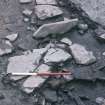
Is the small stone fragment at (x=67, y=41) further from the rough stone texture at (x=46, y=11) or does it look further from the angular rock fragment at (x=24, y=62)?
the rough stone texture at (x=46, y=11)

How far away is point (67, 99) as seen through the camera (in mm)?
3695

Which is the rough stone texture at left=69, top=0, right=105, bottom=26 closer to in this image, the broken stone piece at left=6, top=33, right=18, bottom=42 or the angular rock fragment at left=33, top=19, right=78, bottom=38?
the angular rock fragment at left=33, top=19, right=78, bottom=38

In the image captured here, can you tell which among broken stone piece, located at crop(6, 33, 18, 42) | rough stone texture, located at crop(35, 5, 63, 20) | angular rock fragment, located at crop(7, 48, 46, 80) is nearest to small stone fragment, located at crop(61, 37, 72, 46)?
angular rock fragment, located at crop(7, 48, 46, 80)

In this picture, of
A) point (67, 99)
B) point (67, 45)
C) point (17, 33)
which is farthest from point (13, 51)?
point (67, 99)

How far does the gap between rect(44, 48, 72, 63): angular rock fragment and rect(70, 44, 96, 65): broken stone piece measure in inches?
3.5

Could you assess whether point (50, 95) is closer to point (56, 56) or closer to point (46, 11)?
point (56, 56)

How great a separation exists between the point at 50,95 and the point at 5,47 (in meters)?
0.92

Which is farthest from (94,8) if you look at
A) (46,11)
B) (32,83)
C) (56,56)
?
(32,83)

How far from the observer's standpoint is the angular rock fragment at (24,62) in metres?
3.89

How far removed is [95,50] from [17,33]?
3.24ft

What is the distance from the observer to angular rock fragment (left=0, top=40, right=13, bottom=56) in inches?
161

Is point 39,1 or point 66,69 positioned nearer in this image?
point 66,69

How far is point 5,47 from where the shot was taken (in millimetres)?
4184

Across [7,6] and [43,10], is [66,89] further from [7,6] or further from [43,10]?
[7,6]
